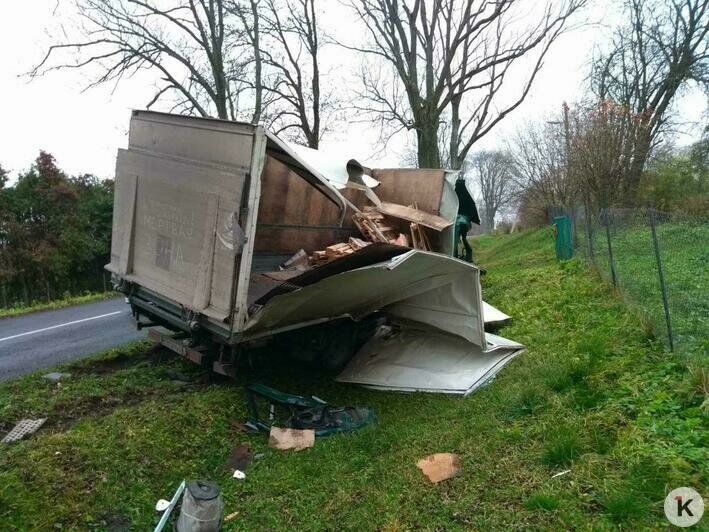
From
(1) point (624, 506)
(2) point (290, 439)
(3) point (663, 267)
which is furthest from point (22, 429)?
(3) point (663, 267)

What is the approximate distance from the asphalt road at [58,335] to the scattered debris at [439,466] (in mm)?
3818

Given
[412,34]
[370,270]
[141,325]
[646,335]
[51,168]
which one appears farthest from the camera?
[51,168]

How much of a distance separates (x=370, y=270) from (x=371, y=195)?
235 centimetres

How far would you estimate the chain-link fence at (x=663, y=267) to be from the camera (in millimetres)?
4621

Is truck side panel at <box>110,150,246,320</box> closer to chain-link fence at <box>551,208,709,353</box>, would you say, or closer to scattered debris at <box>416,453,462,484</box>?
scattered debris at <box>416,453,462,484</box>

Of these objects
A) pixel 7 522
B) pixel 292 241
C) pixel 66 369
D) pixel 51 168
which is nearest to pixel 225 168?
pixel 292 241

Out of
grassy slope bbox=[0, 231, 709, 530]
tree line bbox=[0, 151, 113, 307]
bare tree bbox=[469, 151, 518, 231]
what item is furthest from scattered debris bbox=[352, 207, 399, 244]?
bare tree bbox=[469, 151, 518, 231]

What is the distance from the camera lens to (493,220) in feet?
264

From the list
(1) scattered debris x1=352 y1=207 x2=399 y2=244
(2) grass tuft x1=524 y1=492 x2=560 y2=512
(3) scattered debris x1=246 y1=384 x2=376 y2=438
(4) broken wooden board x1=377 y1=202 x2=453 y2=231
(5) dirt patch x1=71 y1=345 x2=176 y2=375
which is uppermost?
(4) broken wooden board x1=377 y1=202 x2=453 y2=231

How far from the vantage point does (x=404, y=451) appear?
390 cm

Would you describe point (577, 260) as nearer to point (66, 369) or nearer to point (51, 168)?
point (66, 369)

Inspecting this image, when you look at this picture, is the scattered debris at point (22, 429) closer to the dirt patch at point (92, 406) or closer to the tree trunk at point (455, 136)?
the dirt patch at point (92, 406)

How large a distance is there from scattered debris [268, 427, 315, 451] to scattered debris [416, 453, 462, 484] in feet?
3.49

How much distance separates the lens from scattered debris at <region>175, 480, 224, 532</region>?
2998 millimetres
